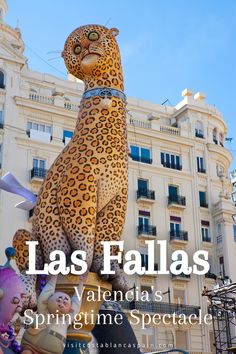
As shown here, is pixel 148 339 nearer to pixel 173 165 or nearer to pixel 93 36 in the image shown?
pixel 173 165

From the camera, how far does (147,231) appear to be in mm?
23312

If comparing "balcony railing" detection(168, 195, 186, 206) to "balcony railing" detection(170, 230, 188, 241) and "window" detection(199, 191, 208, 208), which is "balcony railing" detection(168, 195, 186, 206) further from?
"balcony railing" detection(170, 230, 188, 241)

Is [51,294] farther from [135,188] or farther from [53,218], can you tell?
[135,188]

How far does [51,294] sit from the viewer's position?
21.9 ft

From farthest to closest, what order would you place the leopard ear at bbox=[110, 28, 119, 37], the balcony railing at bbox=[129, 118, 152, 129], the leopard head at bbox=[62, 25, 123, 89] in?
the balcony railing at bbox=[129, 118, 152, 129]
the leopard ear at bbox=[110, 28, 119, 37]
the leopard head at bbox=[62, 25, 123, 89]

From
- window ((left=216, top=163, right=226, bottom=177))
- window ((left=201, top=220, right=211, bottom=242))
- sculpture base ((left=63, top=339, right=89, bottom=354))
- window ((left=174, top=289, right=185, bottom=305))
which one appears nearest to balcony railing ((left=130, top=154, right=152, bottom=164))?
window ((left=201, top=220, right=211, bottom=242))

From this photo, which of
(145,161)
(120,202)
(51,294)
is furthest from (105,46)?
(145,161)

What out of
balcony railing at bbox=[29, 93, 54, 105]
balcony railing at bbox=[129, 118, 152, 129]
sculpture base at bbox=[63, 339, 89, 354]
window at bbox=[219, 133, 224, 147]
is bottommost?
sculpture base at bbox=[63, 339, 89, 354]

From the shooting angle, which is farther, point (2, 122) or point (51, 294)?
point (2, 122)

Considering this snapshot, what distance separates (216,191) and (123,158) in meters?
18.5

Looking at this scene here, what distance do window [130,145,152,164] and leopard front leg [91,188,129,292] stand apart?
1643 centimetres

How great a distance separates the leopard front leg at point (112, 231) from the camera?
26.0 ft

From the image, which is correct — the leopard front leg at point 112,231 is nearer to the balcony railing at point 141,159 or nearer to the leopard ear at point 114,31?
the leopard ear at point 114,31

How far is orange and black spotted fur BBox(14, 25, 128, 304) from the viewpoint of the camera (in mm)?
7820
